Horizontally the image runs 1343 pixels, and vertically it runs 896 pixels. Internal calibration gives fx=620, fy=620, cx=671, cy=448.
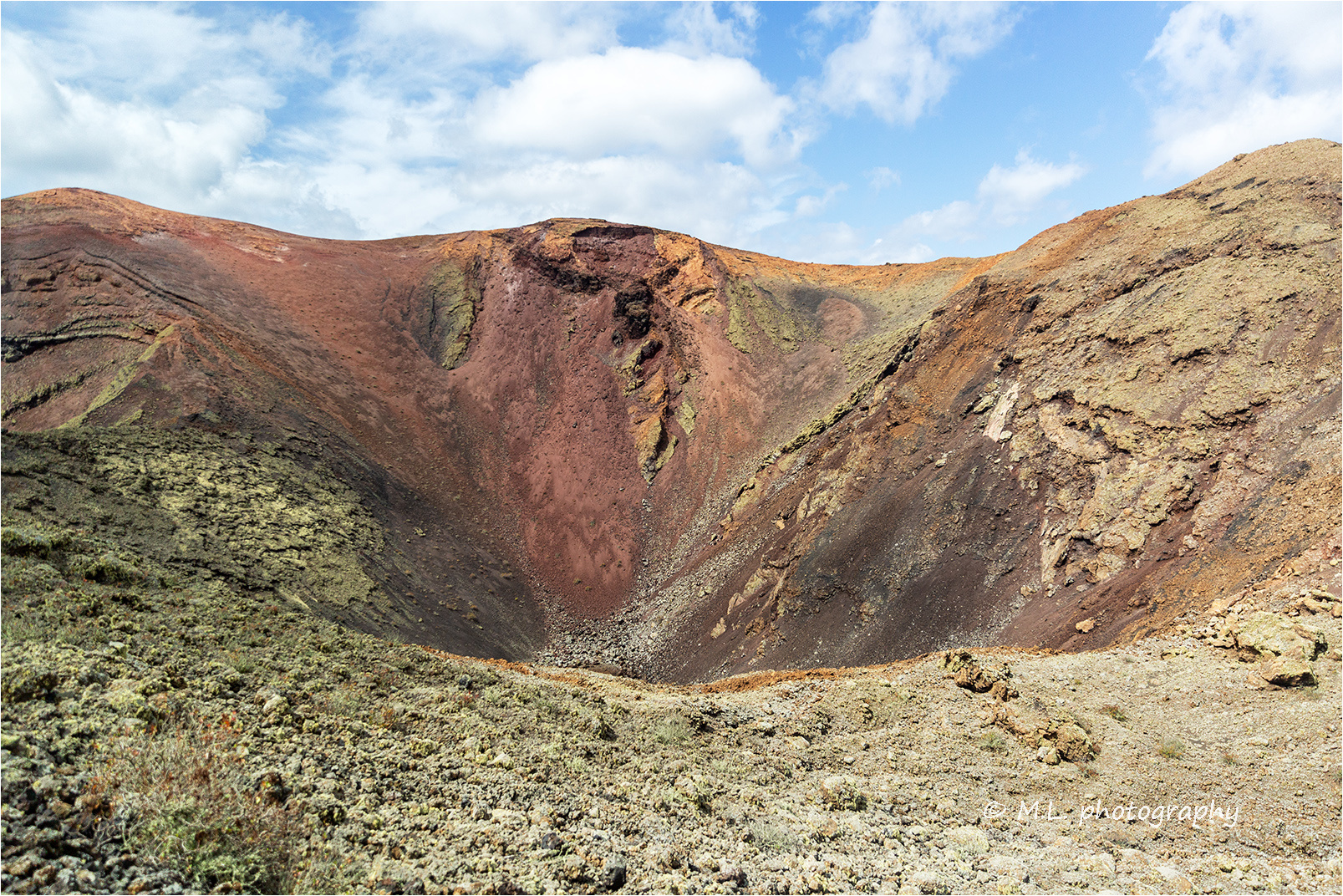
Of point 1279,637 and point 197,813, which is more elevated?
point 197,813

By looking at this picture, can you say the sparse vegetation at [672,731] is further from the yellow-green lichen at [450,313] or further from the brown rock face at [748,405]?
the yellow-green lichen at [450,313]

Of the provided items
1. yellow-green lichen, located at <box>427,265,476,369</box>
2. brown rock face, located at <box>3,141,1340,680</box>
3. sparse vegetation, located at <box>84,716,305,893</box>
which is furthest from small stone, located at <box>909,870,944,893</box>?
yellow-green lichen, located at <box>427,265,476,369</box>

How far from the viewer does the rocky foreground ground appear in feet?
13.2

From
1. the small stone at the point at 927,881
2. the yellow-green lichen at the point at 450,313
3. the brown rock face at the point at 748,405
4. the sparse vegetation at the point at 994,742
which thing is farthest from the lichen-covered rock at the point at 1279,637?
the yellow-green lichen at the point at 450,313

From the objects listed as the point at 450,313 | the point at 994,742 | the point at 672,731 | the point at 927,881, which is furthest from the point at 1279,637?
the point at 450,313

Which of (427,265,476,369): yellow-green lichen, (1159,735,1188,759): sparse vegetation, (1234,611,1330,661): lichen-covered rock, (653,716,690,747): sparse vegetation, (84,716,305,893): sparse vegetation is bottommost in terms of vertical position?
(1159,735,1188,759): sparse vegetation

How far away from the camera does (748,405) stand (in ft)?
109

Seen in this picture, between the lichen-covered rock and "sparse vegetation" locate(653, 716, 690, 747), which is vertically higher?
the lichen-covered rock

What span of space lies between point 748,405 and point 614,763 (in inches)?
1088

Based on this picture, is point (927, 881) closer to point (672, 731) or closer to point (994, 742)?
point (672, 731)

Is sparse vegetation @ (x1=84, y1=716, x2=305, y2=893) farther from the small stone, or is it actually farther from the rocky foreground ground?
the small stone

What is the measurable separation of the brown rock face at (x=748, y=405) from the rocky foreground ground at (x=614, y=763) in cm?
407

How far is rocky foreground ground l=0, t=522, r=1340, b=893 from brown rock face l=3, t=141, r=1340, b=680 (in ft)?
13.4

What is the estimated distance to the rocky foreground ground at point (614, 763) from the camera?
4.02 m
